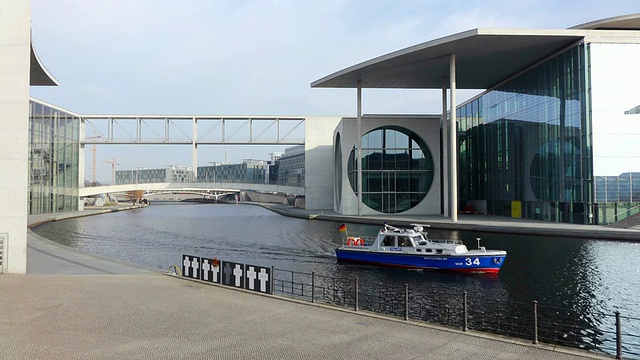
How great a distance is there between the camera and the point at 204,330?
448 inches

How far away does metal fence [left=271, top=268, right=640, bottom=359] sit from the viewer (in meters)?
13.8

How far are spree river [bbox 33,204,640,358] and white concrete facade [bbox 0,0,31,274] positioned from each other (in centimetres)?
946

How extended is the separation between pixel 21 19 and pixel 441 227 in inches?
1556

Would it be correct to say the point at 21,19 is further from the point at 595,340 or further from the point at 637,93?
the point at 637,93

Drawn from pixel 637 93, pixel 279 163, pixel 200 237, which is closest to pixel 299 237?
pixel 200 237

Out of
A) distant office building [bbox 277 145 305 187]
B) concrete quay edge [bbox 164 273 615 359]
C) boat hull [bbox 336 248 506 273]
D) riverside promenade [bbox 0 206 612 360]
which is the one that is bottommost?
boat hull [bbox 336 248 506 273]

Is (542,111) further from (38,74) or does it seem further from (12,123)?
(12,123)

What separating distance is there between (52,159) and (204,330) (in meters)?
69.9

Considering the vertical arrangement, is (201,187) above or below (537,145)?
below

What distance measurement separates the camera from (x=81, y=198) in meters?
86.4

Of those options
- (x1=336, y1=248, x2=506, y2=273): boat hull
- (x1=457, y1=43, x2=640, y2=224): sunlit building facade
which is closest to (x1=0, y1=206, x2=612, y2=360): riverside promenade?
(x1=336, y1=248, x2=506, y2=273): boat hull

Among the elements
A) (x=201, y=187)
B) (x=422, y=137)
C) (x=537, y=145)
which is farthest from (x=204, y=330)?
(x=201, y=187)

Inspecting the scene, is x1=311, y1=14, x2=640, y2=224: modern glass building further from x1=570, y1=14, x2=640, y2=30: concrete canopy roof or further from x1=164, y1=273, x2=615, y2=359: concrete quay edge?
x1=164, y1=273, x2=615, y2=359: concrete quay edge

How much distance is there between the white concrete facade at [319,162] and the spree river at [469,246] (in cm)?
3861
